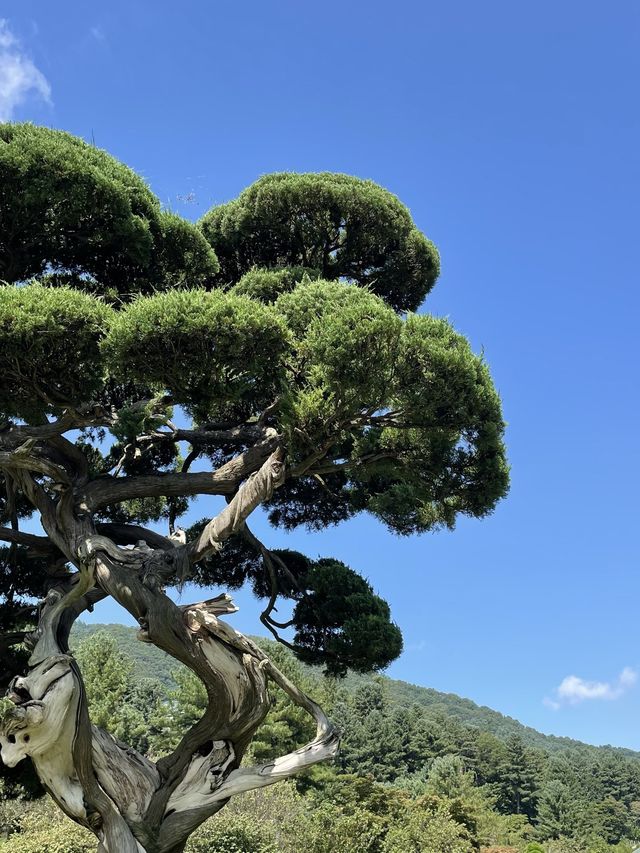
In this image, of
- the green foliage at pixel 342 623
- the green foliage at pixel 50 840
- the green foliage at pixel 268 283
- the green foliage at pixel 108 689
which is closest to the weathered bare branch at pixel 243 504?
the green foliage at pixel 342 623

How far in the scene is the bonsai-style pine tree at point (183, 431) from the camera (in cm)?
882

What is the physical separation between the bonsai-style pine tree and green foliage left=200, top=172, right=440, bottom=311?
65 mm

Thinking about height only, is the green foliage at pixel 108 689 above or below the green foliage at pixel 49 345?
below

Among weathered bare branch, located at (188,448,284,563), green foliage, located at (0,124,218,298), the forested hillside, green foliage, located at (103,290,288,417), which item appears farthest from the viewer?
the forested hillside

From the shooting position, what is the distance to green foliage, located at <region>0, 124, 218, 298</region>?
32.6 feet

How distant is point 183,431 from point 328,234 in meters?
4.16

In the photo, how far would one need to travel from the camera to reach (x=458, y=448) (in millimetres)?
10281

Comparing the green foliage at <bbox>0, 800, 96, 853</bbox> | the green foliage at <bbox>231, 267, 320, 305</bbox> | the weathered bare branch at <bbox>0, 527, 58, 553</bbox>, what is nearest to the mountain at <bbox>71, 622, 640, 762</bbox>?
the green foliage at <bbox>0, 800, 96, 853</bbox>

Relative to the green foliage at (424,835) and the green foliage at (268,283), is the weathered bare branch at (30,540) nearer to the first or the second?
the green foliage at (268,283)

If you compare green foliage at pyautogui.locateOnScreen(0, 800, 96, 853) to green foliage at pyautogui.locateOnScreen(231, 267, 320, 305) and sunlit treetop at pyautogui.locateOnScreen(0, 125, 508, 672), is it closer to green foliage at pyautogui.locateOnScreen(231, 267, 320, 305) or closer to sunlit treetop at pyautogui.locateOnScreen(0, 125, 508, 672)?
sunlit treetop at pyautogui.locateOnScreen(0, 125, 508, 672)

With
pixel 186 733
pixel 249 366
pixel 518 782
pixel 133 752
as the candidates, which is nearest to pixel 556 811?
pixel 518 782

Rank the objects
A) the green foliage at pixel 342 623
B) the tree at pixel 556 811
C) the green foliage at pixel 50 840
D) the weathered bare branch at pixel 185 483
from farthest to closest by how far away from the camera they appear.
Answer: the tree at pixel 556 811
the green foliage at pixel 50 840
the green foliage at pixel 342 623
the weathered bare branch at pixel 185 483

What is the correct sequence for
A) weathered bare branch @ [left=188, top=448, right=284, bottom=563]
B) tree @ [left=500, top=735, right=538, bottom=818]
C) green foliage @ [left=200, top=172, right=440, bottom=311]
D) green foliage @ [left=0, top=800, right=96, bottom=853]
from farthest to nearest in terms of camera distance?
tree @ [left=500, top=735, right=538, bottom=818]
green foliage @ [left=0, top=800, right=96, bottom=853]
green foliage @ [left=200, top=172, right=440, bottom=311]
weathered bare branch @ [left=188, top=448, right=284, bottom=563]

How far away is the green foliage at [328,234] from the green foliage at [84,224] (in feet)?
3.82
